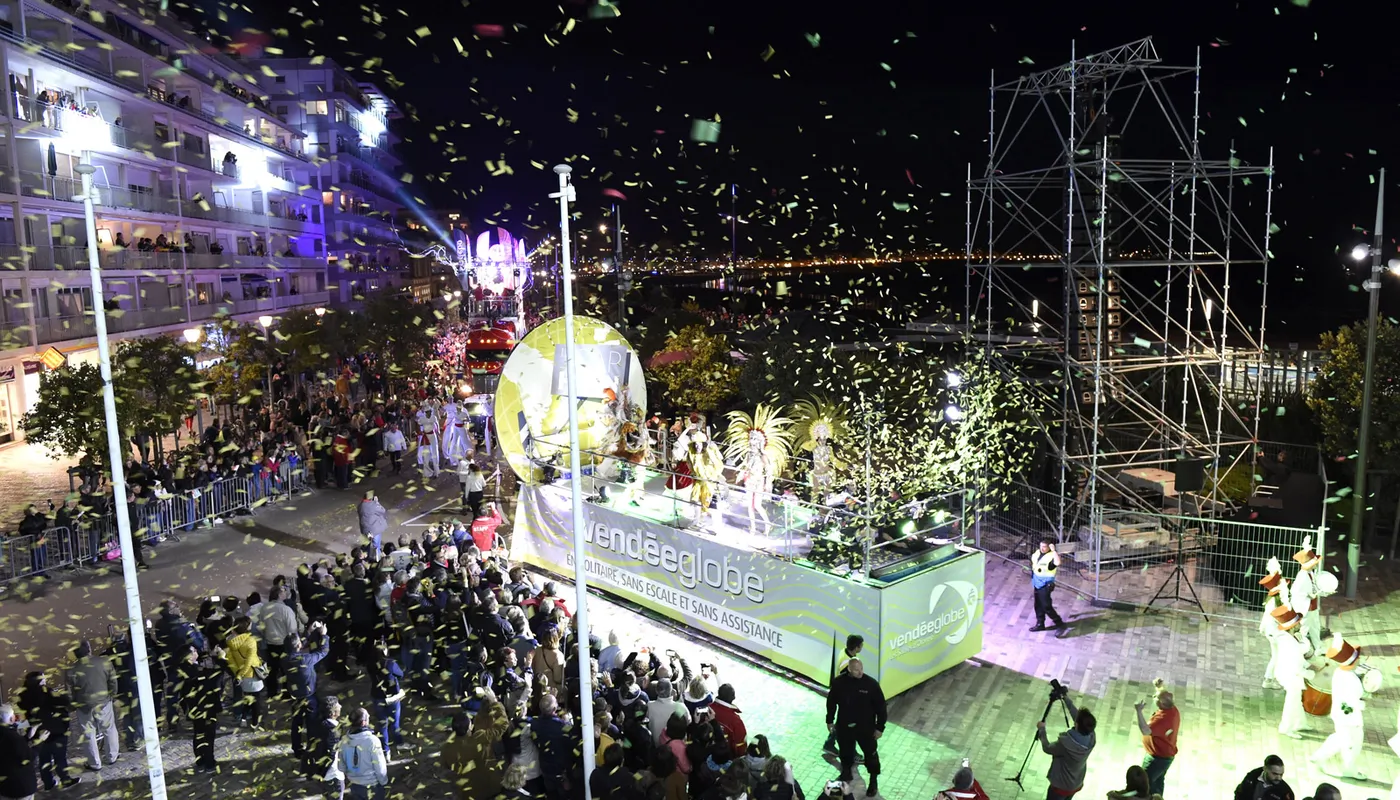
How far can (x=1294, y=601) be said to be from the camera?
994 cm

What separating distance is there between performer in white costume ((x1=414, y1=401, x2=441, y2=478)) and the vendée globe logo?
1280cm

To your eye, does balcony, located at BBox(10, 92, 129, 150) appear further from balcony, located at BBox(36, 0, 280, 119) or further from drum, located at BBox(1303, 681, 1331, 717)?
drum, located at BBox(1303, 681, 1331, 717)

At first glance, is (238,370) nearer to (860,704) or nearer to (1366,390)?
(860,704)

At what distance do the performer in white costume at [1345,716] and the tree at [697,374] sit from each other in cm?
1825

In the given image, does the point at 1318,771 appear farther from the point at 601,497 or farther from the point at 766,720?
the point at 601,497

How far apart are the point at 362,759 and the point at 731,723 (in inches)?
117

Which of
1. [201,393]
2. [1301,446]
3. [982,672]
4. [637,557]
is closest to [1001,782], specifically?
[982,672]

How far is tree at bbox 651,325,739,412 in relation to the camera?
25672mm

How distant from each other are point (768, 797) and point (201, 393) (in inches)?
769

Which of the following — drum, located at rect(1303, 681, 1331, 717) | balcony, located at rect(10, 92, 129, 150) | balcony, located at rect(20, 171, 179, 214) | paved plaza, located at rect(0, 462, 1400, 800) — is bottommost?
paved plaza, located at rect(0, 462, 1400, 800)

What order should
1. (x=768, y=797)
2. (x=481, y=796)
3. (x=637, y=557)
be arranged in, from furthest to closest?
(x=637, y=557) < (x=481, y=796) < (x=768, y=797)

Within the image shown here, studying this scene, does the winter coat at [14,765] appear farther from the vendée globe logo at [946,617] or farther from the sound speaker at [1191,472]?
the sound speaker at [1191,472]

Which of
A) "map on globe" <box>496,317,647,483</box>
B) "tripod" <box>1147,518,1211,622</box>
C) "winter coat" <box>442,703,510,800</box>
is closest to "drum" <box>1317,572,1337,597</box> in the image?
"tripod" <box>1147,518,1211,622</box>

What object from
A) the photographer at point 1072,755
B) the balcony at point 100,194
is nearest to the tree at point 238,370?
the balcony at point 100,194
